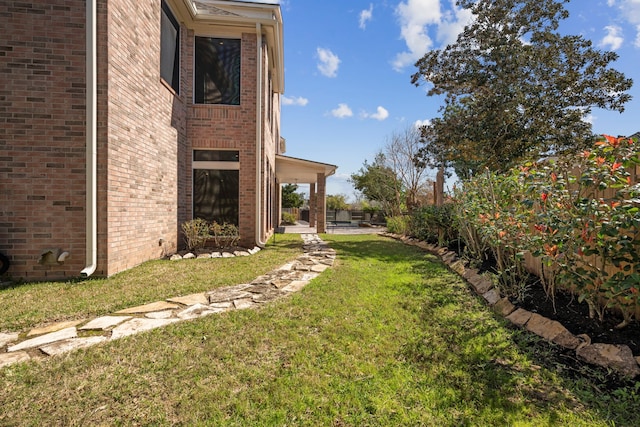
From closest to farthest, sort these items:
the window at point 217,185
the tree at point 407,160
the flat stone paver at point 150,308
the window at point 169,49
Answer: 1. the flat stone paver at point 150,308
2. the window at point 169,49
3. the window at point 217,185
4. the tree at point 407,160

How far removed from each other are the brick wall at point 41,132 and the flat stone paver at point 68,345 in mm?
2459

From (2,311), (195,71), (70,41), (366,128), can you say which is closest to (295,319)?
(2,311)

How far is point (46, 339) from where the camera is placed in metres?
2.67

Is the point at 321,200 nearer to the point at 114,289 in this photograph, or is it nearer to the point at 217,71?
the point at 217,71

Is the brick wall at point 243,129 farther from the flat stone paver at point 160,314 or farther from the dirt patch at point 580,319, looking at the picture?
the dirt patch at point 580,319

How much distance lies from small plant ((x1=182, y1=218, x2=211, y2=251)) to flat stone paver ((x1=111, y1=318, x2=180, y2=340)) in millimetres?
4066

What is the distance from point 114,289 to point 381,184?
19341mm

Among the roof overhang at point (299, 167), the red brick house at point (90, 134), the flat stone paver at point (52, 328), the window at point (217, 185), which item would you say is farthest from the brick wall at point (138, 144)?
the roof overhang at point (299, 167)

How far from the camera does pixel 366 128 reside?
20422 millimetres

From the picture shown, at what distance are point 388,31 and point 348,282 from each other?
35.2 feet

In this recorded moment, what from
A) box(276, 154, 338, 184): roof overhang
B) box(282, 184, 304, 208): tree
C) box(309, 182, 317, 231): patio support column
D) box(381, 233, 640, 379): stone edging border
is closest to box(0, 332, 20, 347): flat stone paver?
box(381, 233, 640, 379): stone edging border

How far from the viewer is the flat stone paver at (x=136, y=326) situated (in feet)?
9.25

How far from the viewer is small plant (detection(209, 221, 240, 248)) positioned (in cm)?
752

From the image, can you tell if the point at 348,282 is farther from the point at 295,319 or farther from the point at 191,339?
the point at 191,339
